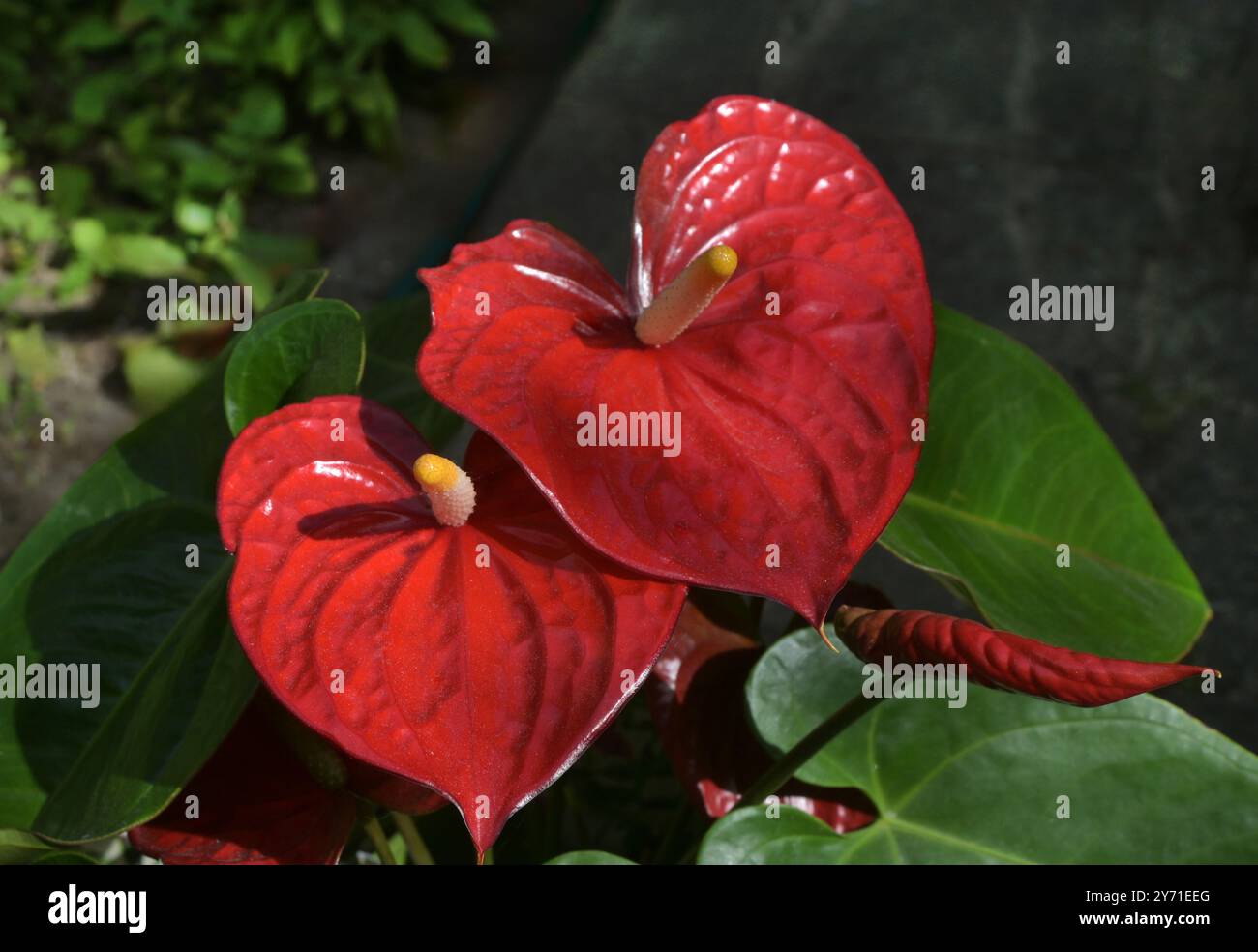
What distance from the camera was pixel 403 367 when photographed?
2.45 ft

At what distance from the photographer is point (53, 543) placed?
27.4 inches

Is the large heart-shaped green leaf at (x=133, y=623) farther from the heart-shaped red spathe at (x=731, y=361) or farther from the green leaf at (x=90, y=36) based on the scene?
the green leaf at (x=90, y=36)

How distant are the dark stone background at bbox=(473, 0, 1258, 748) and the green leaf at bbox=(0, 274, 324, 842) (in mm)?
889

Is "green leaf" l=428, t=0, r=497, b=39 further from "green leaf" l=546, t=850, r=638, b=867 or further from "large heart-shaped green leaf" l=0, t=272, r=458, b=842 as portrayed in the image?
"green leaf" l=546, t=850, r=638, b=867

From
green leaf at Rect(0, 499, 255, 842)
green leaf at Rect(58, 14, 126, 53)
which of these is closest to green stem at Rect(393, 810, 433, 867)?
green leaf at Rect(0, 499, 255, 842)

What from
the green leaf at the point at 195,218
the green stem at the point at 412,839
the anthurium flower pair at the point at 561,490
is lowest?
the green stem at the point at 412,839

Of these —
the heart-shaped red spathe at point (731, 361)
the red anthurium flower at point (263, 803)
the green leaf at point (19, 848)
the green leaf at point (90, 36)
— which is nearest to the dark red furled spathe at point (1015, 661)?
the heart-shaped red spathe at point (731, 361)

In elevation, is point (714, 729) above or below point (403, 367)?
below

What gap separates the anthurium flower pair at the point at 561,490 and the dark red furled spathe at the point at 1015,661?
0.04 metres

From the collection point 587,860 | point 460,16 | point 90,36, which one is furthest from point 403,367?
point 90,36

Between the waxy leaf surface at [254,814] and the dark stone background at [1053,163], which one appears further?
the dark stone background at [1053,163]

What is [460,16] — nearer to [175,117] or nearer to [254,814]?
[175,117]

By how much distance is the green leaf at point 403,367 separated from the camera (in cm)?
70

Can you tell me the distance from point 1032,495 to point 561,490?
357mm
